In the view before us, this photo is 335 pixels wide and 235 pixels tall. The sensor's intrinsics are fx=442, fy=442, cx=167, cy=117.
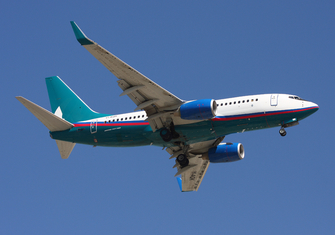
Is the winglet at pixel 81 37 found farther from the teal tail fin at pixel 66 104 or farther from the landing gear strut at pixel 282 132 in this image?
the landing gear strut at pixel 282 132

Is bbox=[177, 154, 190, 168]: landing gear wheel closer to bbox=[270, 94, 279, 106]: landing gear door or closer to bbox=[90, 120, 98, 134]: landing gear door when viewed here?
bbox=[90, 120, 98, 134]: landing gear door

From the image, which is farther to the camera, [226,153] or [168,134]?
[226,153]

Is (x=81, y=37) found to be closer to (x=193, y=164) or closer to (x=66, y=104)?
(x=66, y=104)

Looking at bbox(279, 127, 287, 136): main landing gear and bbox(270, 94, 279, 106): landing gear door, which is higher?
bbox(270, 94, 279, 106): landing gear door


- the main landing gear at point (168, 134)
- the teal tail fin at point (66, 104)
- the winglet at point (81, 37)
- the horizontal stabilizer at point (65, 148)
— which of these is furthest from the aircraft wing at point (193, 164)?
the winglet at point (81, 37)

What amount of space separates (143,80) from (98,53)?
4731 millimetres

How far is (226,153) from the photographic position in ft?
144

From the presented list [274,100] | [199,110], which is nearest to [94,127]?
[199,110]

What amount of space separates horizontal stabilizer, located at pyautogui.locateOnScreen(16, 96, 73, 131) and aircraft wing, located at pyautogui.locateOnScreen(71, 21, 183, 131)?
318 inches

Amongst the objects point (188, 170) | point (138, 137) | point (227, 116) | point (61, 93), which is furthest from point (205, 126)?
point (61, 93)

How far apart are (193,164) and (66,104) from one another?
14729 millimetres

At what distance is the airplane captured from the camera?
36.6 metres

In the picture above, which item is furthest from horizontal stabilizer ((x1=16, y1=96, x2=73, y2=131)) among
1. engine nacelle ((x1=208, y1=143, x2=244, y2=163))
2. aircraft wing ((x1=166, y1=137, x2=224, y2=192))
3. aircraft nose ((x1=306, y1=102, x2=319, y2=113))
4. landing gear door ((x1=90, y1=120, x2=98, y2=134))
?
aircraft nose ((x1=306, y1=102, x2=319, y2=113))

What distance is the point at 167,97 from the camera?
37812mm
